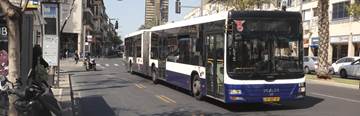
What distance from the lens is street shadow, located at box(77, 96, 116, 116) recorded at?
13742 millimetres

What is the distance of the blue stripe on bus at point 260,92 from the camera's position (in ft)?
45.7

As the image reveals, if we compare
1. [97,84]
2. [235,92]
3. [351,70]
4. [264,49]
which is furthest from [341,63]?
[235,92]

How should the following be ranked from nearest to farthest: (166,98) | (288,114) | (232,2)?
(288,114) → (166,98) → (232,2)

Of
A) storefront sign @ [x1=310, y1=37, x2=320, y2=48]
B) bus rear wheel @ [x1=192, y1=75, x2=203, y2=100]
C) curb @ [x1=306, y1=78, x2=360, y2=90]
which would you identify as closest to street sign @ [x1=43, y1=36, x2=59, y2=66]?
bus rear wheel @ [x1=192, y1=75, x2=203, y2=100]

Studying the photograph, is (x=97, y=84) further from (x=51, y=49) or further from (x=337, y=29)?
(x=337, y=29)

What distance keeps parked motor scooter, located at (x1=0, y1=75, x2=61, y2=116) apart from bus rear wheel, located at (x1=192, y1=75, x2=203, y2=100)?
9265mm

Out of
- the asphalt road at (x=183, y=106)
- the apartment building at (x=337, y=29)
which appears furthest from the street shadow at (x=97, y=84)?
the apartment building at (x=337, y=29)

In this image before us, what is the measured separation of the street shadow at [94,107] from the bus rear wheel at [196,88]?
8.98 feet

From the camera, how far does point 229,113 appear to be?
1395 cm

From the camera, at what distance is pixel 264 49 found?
46.8 ft

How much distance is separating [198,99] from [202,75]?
1.10 meters

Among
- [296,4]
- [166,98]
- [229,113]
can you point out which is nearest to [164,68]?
[166,98]

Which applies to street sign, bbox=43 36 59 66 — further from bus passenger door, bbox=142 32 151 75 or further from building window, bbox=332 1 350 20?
building window, bbox=332 1 350 20

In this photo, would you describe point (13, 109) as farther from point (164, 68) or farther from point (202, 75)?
point (164, 68)
